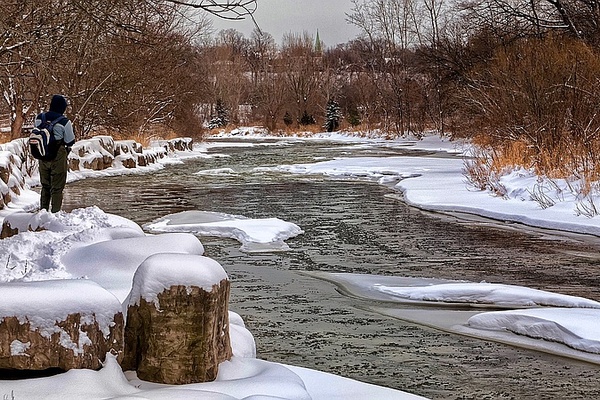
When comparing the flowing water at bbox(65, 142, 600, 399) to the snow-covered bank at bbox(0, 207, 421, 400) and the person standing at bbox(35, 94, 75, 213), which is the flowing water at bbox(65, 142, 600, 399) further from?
the person standing at bbox(35, 94, 75, 213)

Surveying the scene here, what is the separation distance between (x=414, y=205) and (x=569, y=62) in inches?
191

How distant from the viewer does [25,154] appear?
1988cm

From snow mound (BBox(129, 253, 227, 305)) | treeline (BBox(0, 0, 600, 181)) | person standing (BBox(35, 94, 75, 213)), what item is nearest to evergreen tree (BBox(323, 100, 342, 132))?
treeline (BBox(0, 0, 600, 181))

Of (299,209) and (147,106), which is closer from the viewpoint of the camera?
(299,209)

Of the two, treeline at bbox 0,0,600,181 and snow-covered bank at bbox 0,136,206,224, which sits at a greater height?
treeline at bbox 0,0,600,181

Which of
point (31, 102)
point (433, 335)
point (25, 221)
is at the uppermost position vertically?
point (31, 102)

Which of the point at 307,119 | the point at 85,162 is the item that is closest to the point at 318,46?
the point at 307,119

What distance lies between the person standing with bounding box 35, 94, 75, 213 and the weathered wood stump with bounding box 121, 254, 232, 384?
6259 millimetres

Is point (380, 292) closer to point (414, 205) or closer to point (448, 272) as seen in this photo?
point (448, 272)

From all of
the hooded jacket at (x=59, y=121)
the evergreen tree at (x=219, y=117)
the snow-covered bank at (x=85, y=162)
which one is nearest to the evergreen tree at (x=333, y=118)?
the evergreen tree at (x=219, y=117)

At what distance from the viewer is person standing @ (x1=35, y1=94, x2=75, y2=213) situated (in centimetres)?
1020

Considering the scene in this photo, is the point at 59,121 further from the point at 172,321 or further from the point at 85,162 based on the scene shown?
the point at 85,162

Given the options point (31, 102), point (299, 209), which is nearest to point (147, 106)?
point (31, 102)

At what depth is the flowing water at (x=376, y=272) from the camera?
541cm
